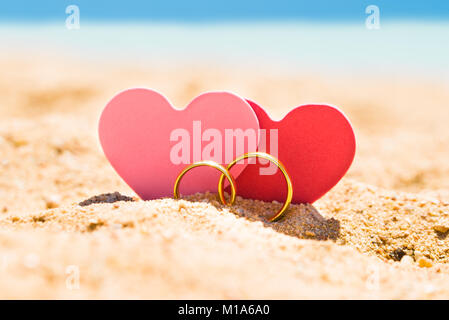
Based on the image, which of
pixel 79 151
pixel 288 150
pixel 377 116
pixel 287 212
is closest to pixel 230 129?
pixel 288 150

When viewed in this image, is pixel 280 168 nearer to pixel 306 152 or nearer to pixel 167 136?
pixel 306 152

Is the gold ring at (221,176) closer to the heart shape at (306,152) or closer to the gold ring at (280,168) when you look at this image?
the gold ring at (280,168)

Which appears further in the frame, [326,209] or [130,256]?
[326,209]

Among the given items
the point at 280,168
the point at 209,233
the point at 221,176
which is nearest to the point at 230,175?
the point at 221,176

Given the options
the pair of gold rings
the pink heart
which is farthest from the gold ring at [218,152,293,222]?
the pink heart

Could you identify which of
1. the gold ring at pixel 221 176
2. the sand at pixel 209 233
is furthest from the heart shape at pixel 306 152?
the gold ring at pixel 221 176

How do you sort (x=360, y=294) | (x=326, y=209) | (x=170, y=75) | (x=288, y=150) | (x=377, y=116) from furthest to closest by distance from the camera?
(x=170, y=75) < (x=377, y=116) < (x=326, y=209) < (x=288, y=150) < (x=360, y=294)
